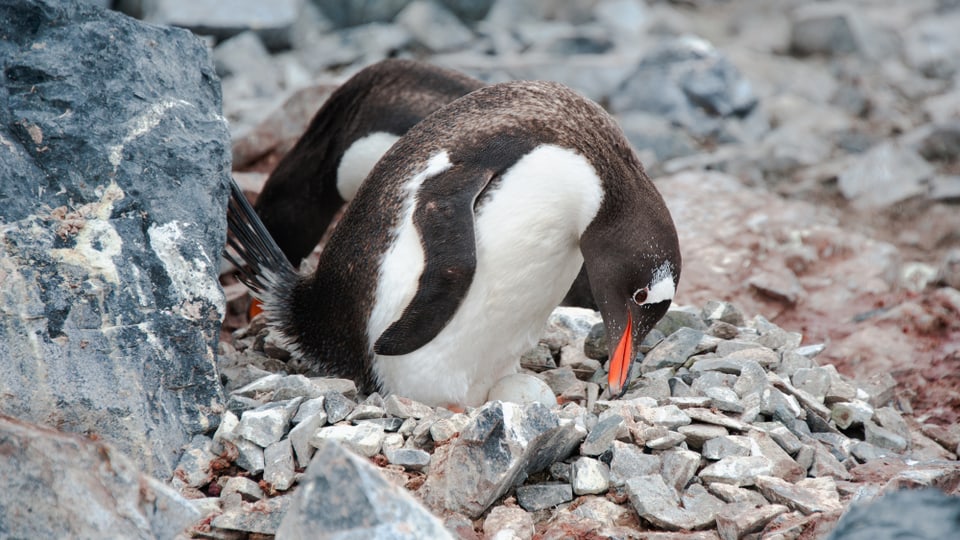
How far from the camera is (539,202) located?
3.70 metres

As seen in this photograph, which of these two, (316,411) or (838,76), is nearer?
(316,411)

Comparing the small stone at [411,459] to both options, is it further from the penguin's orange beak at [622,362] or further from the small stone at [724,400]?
the small stone at [724,400]

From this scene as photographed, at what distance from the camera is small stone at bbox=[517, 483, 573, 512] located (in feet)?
10.4

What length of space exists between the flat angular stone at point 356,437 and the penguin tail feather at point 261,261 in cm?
105

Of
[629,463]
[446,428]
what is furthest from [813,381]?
[446,428]

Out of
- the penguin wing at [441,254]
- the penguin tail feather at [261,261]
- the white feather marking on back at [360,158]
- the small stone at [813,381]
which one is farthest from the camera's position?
the white feather marking on back at [360,158]

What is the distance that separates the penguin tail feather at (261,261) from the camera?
431 cm

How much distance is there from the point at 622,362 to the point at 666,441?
53cm

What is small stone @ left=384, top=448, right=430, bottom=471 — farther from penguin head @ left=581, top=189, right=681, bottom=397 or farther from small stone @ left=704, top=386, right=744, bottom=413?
small stone @ left=704, top=386, right=744, bottom=413

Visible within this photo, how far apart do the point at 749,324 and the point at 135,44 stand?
2.74 metres

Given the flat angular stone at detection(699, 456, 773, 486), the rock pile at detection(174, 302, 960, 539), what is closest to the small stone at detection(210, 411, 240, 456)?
the rock pile at detection(174, 302, 960, 539)

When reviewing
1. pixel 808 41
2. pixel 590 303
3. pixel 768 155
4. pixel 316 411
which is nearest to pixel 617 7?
pixel 808 41

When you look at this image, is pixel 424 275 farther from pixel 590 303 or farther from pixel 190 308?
pixel 590 303

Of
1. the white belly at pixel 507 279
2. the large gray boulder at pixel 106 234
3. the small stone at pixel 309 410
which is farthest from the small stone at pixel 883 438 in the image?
the large gray boulder at pixel 106 234
